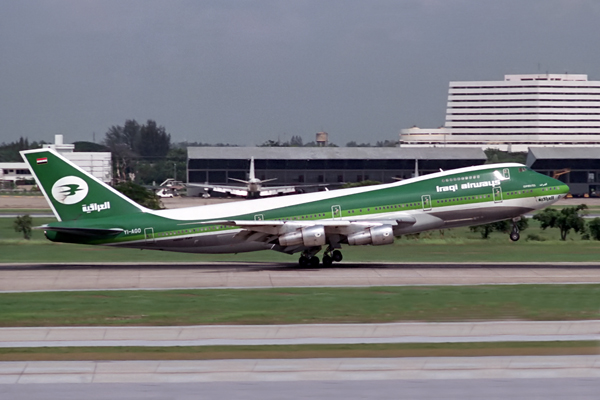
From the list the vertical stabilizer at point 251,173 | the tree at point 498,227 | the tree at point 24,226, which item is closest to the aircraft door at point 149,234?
the tree at point 24,226

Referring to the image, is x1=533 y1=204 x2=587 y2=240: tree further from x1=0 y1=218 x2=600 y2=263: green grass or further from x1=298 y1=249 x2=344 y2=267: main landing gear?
x1=298 y1=249 x2=344 y2=267: main landing gear

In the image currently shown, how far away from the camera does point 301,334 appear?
2270cm

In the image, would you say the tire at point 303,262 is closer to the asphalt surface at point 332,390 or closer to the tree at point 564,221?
the asphalt surface at point 332,390

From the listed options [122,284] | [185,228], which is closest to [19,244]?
[185,228]

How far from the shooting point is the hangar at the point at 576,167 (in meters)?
136

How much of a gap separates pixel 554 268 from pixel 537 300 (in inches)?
441

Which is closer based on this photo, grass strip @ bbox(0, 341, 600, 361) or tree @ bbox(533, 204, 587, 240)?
grass strip @ bbox(0, 341, 600, 361)

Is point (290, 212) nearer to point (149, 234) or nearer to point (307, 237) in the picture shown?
point (307, 237)

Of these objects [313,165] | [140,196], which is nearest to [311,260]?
[140,196]

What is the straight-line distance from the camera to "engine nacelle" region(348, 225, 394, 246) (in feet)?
127

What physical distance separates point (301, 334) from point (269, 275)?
14561 mm

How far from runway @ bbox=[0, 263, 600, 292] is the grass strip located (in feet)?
40.1

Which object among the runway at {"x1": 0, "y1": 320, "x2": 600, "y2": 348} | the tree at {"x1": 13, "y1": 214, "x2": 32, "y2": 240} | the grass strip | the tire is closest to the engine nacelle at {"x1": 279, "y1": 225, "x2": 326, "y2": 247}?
the tire

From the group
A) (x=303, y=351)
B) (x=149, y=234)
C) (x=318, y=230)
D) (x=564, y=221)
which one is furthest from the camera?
(x=564, y=221)
